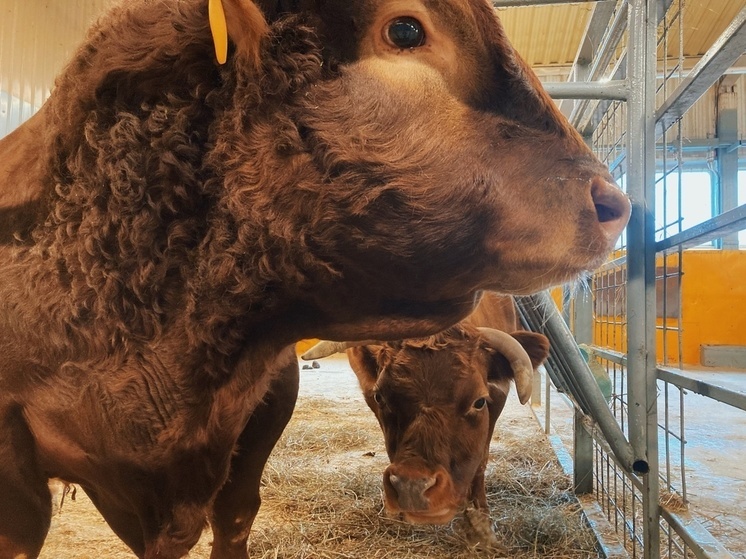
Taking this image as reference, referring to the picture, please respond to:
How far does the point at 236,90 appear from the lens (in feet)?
3.79

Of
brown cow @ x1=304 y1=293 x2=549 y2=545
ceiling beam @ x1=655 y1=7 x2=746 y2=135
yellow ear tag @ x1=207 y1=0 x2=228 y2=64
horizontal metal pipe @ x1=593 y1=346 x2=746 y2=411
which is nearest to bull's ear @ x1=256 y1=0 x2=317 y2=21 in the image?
yellow ear tag @ x1=207 y1=0 x2=228 y2=64

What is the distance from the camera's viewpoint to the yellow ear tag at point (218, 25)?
3.27ft

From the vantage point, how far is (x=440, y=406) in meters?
2.69

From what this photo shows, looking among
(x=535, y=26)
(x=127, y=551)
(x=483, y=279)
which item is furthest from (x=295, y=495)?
(x=535, y=26)

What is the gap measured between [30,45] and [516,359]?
184 inches

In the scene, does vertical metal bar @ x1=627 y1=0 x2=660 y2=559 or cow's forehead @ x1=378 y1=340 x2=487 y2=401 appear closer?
vertical metal bar @ x1=627 y1=0 x2=660 y2=559

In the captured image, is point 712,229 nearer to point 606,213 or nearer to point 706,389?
point 706,389

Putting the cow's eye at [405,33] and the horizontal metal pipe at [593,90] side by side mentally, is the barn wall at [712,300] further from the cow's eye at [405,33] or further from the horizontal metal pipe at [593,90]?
the cow's eye at [405,33]

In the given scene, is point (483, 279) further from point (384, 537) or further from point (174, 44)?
point (384, 537)

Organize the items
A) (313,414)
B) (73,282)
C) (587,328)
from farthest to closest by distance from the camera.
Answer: (313,414) → (587,328) → (73,282)

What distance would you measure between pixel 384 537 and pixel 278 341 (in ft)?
7.35

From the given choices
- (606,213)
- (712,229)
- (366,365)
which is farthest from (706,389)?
(366,365)

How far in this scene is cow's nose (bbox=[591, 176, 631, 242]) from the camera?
115 cm

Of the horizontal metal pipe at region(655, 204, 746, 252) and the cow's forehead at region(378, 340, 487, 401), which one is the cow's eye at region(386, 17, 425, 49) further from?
the cow's forehead at region(378, 340, 487, 401)
